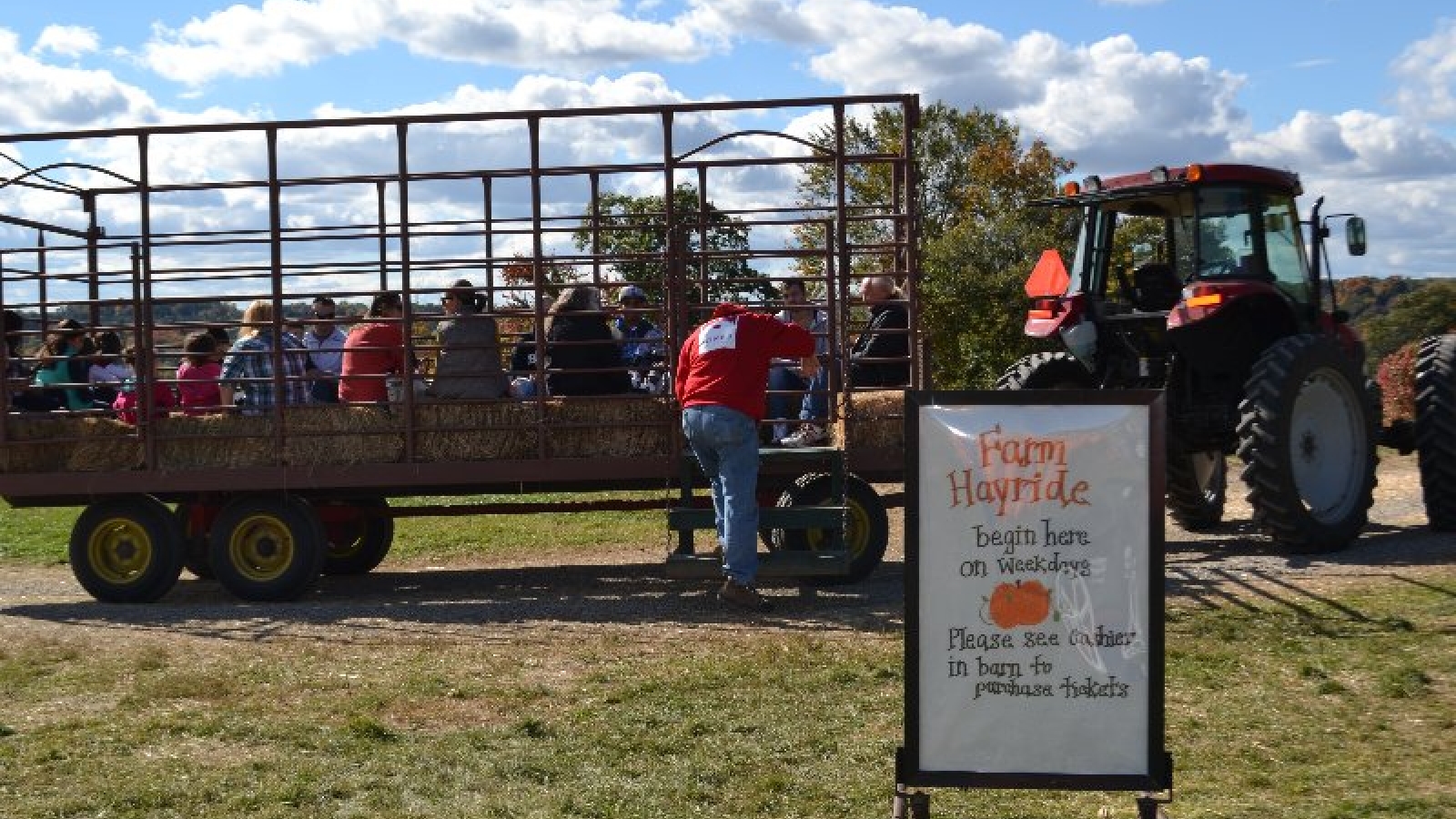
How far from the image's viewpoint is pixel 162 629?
1103cm

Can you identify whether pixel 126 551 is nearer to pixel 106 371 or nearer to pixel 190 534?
pixel 190 534

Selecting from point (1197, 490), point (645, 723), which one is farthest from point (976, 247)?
point (645, 723)

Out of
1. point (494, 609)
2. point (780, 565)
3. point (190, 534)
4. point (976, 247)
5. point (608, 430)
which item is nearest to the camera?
point (780, 565)

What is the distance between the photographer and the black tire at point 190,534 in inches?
492

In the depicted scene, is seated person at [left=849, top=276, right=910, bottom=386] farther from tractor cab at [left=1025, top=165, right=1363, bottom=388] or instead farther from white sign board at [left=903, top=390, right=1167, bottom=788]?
white sign board at [left=903, top=390, right=1167, bottom=788]

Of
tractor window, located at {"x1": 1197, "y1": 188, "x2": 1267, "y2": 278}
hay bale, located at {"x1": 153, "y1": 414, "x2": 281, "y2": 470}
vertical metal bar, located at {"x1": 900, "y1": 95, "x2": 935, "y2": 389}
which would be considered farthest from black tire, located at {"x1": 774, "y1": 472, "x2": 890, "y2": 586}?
hay bale, located at {"x1": 153, "y1": 414, "x2": 281, "y2": 470}

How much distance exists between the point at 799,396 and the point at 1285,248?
155 inches

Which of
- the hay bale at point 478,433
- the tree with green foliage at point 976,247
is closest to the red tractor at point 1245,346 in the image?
the hay bale at point 478,433

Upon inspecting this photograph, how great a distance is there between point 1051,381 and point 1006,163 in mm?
34930

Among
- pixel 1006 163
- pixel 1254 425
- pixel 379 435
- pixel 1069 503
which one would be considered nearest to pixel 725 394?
pixel 379 435

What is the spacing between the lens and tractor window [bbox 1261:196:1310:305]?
1298cm


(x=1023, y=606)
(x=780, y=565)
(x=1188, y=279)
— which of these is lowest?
(x=780, y=565)

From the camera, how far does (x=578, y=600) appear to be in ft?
38.7

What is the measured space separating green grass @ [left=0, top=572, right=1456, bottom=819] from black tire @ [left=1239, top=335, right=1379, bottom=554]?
1582 millimetres
